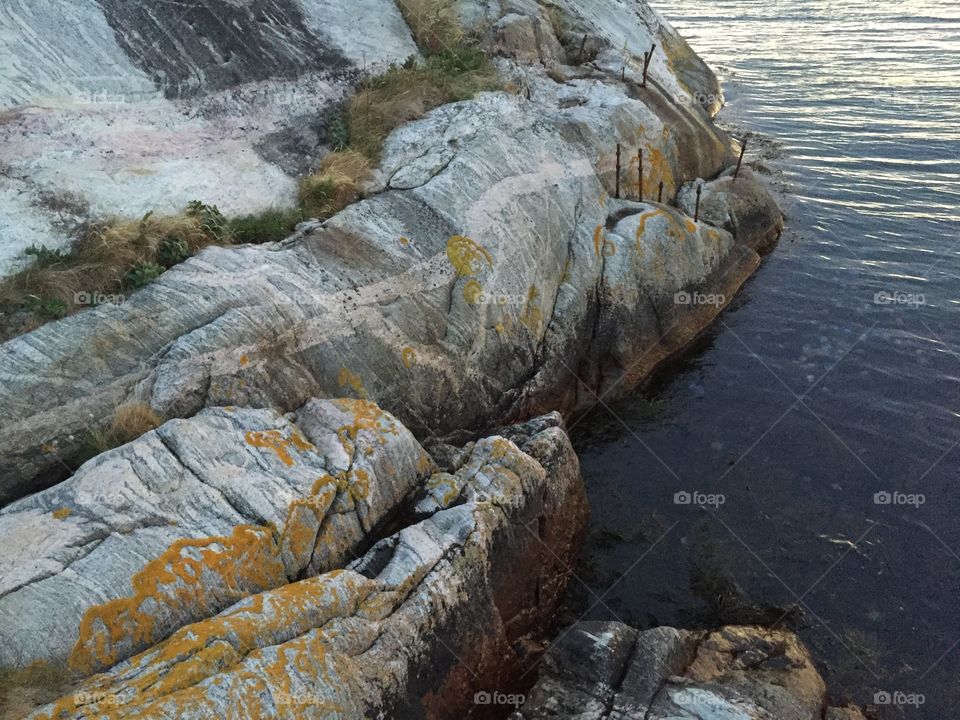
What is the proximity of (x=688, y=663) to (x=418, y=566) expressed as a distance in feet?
15.3

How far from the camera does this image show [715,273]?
20.1 meters

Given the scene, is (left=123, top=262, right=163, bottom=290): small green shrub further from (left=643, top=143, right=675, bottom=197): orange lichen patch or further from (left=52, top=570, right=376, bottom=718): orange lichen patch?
(left=643, top=143, right=675, bottom=197): orange lichen patch

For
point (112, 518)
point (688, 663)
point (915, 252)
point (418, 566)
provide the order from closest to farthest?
point (112, 518) → point (418, 566) → point (688, 663) → point (915, 252)

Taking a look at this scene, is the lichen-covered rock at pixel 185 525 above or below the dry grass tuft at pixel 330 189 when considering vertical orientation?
below

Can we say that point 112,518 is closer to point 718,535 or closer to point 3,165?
point 3,165

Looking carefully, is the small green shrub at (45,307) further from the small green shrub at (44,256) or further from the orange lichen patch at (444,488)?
the orange lichen patch at (444,488)

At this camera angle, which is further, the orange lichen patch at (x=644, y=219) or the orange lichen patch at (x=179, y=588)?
the orange lichen patch at (x=644, y=219)

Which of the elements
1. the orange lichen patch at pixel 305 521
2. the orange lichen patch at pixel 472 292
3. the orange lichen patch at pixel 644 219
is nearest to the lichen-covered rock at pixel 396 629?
the orange lichen patch at pixel 305 521

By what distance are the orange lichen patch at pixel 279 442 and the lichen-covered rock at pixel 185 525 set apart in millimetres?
21

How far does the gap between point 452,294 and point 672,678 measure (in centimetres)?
833

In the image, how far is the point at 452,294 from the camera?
1452 cm

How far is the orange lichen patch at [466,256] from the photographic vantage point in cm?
1475

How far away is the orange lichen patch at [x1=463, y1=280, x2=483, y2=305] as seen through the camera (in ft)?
48.1

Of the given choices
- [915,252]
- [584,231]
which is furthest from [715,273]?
[915,252]
